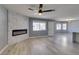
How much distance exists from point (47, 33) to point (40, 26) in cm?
122

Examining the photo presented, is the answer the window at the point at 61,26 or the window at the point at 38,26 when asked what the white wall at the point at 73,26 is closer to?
the window at the point at 61,26

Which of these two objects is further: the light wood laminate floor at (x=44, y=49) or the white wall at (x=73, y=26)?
the white wall at (x=73, y=26)

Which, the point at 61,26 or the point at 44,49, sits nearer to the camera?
the point at 44,49

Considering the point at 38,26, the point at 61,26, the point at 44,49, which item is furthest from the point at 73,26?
the point at 44,49

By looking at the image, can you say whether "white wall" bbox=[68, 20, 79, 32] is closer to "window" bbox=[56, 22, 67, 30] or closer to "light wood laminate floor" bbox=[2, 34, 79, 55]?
"window" bbox=[56, 22, 67, 30]

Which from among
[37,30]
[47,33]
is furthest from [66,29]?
[37,30]

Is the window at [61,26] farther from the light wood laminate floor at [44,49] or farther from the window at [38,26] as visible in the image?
the light wood laminate floor at [44,49]

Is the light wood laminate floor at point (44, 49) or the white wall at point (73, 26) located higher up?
the white wall at point (73, 26)

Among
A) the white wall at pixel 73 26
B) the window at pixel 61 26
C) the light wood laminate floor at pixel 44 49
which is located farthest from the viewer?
the window at pixel 61 26

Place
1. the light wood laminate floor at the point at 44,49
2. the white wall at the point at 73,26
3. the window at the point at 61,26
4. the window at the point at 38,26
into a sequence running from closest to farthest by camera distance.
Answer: the light wood laminate floor at the point at 44,49, the window at the point at 38,26, the white wall at the point at 73,26, the window at the point at 61,26

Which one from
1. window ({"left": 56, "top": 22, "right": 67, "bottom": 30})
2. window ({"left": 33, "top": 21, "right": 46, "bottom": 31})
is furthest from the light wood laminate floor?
window ({"left": 56, "top": 22, "right": 67, "bottom": 30})

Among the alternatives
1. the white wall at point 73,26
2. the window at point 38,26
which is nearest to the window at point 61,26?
the white wall at point 73,26

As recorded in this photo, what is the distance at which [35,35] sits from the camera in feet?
36.6

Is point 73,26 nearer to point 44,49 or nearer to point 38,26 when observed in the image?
Answer: point 38,26
